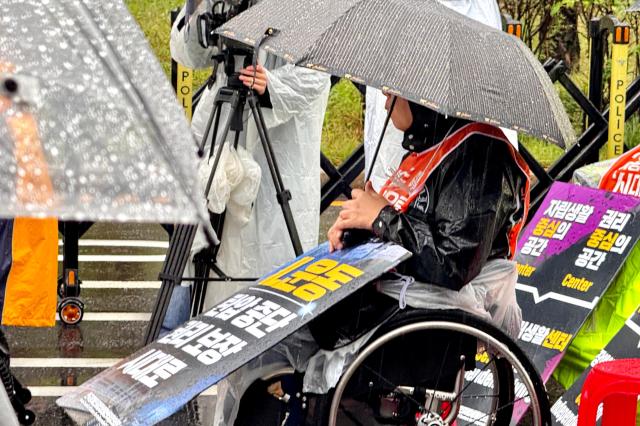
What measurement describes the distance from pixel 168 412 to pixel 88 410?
32 centimetres

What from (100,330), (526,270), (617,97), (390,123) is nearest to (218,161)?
(390,123)

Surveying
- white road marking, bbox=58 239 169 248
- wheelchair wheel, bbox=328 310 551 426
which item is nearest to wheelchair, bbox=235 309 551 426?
wheelchair wheel, bbox=328 310 551 426

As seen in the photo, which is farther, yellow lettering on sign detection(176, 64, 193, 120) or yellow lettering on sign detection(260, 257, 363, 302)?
yellow lettering on sign detection(176, 64, 193, 120)

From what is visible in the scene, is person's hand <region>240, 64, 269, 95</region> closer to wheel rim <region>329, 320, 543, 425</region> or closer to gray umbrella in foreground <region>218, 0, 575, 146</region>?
gray umbrella in foreground <region>218, 0, 575, 146</region>

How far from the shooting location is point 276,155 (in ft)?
20.4

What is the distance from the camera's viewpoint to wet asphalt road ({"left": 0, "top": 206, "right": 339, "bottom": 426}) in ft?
21.0

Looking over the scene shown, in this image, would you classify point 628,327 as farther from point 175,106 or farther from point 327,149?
point 327,149

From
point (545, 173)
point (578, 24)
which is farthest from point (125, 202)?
point (578, 24)

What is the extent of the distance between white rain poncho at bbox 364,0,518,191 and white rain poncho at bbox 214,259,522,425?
1.55 meters

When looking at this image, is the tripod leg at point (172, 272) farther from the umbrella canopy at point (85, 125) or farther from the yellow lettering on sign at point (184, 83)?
the umbrella canopy at point (85, 125)

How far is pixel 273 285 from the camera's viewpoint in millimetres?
4465

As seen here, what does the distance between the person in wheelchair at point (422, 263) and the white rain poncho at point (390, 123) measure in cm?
157

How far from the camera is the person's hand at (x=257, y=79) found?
573cm

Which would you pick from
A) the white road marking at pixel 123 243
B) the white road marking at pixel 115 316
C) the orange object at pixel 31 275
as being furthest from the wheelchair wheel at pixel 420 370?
the white road marking at pixel 123 243
